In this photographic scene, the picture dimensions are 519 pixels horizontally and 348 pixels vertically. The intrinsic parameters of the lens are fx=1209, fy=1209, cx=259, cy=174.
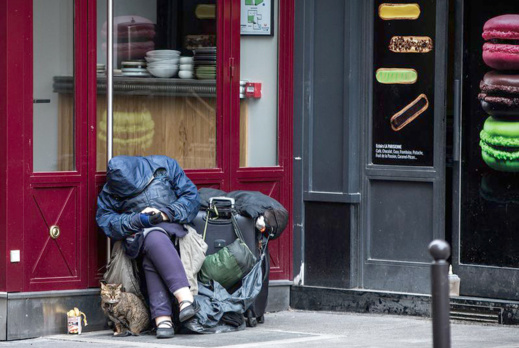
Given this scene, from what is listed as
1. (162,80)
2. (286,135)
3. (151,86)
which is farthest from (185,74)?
(286,135)

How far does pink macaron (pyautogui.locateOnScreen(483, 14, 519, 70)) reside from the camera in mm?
8930

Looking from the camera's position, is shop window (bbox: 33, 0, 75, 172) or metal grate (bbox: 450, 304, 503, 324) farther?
metal grate (bbox: 450, 304, 503, 324)

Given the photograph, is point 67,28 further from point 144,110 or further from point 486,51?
point 486,51

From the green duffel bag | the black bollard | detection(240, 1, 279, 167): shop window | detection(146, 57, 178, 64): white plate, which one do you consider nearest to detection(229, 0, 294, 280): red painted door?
detection(240, 1, 279, 167): shop window

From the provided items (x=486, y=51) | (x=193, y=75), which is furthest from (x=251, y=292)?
(x=486, y=51)

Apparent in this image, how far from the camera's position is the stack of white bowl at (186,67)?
935cm

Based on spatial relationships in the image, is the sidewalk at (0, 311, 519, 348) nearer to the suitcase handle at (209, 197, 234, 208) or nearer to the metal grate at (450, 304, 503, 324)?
the metal grate at (450, 304, 503, 324)

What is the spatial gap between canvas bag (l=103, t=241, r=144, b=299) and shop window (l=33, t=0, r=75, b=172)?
2.39 feet

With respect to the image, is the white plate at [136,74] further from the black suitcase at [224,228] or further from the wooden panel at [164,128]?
the black suitcase at [224,228]

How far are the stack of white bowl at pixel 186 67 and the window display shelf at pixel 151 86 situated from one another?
0.13 feet

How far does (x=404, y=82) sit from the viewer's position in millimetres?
9398

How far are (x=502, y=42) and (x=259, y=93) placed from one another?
6.49 feet

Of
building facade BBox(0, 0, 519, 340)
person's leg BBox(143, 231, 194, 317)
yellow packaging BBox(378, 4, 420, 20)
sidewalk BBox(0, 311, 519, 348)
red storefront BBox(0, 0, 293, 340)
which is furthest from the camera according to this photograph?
yellow packaging BBox(378, 4, 420, 20)

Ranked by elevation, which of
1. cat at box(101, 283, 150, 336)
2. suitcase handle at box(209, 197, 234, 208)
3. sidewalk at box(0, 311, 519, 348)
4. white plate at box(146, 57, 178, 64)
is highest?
white plate at box(146, 57, 178, 64)
